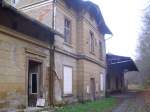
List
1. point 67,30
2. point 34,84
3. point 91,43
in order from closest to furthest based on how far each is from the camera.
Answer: point 34,84, point 67,30, point 91,43

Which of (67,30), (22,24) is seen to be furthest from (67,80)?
(22,24)

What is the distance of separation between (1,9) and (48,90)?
18.1ft

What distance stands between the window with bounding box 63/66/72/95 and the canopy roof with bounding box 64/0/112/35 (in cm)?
424

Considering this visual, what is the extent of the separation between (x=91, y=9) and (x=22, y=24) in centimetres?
1091

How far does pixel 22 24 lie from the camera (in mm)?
12336

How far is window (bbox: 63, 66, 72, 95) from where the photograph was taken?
675 inches

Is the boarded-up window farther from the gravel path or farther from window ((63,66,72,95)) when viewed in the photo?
window ((63,66,72,95))

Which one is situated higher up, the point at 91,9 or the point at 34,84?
the point at 91,9

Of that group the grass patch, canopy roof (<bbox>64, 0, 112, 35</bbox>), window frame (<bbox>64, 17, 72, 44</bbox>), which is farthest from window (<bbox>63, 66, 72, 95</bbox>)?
canopy roof (<bbox>64, 0, 112, 35</bbox>)

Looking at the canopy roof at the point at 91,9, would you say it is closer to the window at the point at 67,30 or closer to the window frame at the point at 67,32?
the window frame at the point at 67,32

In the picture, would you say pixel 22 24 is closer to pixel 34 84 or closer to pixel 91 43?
pixel 34 84

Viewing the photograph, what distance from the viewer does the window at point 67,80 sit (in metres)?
17.2

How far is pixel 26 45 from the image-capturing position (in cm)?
1270

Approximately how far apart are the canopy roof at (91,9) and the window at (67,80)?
13.9 ft
